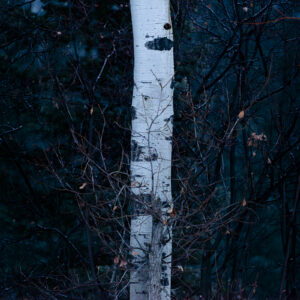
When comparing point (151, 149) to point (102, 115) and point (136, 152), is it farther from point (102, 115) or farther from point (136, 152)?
point (102, 115)

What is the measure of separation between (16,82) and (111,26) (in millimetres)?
2087

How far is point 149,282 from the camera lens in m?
3.89

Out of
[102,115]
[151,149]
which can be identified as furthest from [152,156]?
[102,115]

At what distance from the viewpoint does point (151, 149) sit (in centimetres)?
415

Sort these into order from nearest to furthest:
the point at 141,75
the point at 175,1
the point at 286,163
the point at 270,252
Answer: the point at 141,75 → the point at 175,1 → the point at 286,163 → the point at 270,252

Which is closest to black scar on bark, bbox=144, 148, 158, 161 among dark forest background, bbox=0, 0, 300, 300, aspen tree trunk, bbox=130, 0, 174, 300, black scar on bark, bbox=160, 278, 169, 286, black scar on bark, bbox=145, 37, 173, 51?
aspen tree trunk, bbox=130, 0, 174, 300

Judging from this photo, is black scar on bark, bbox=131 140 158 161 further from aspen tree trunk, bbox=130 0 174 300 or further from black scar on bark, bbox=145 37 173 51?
black scar on bark, bbox=145 37 173 51

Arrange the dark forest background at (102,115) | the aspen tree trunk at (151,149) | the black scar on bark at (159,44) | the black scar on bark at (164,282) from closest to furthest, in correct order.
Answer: the aspen tree trunk at (151,149) → the black scar on bark at (164,282) → the black scar on bark at (159,44) → the dark forest background at (102,115)

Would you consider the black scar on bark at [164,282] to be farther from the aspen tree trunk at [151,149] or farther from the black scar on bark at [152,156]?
the black scar on bark at [152,156]

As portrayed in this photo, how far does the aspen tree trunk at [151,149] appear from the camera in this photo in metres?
3.93

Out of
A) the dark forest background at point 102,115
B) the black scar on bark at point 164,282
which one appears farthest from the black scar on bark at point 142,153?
the dark forest background at point 102,115

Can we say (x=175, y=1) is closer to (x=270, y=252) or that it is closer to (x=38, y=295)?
(x=38, y=295)

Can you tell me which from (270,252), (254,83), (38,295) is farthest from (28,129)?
(270,252)

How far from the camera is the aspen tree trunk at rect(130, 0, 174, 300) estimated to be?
12.9ft
